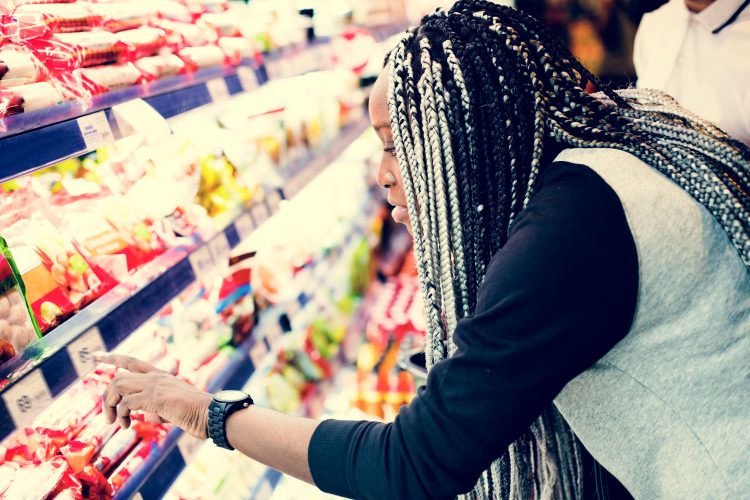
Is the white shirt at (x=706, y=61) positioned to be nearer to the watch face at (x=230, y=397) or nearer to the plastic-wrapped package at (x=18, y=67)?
the watch face at (x=230, y=397)

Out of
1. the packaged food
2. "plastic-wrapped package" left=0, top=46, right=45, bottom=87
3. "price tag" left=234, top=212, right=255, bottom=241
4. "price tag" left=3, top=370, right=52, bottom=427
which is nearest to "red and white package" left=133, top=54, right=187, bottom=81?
"plastic-wrapped package" left=0, top=46, right=45, bottom=87

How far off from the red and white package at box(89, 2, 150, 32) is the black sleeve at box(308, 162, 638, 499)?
3.61 ft

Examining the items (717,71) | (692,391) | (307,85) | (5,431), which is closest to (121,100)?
(5,431)

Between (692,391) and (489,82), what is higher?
(489,82)

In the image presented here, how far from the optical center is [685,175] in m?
0.87

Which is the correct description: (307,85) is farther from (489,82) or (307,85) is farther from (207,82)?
(489,82)

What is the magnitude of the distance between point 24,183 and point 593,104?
1.08m

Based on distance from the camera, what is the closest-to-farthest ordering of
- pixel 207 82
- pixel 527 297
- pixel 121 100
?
pixel 527 297, pixel 121 100, pixel 207 82

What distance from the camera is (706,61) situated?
6.31ft

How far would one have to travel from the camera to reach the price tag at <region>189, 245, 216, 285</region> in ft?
4.46

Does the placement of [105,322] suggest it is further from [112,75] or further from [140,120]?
[112,75]

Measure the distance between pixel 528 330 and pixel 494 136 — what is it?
32 cm

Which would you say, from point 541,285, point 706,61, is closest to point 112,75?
point 541,285

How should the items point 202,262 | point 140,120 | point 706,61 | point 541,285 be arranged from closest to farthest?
1. point 541,285
2. point 140,120
3. point 202,262
4. point 706,61
